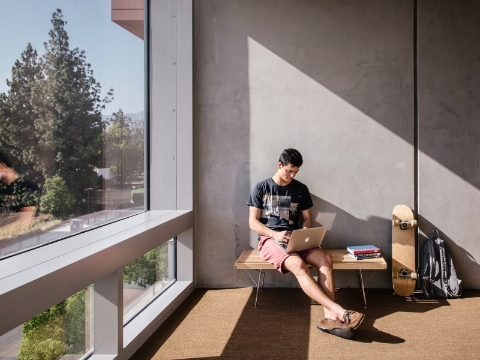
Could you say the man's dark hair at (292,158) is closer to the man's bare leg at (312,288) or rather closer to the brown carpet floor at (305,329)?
the man's bare leg at (312,288)

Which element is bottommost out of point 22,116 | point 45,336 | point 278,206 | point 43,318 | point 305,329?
point 305,329

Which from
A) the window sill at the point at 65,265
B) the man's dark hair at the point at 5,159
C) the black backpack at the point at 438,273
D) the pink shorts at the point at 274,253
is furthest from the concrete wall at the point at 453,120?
the man's dark hair at the point at 5,159

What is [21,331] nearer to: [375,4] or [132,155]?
[132,155]

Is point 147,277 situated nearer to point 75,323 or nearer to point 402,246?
point 75,323

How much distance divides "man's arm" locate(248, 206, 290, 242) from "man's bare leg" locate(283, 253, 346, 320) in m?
0.21

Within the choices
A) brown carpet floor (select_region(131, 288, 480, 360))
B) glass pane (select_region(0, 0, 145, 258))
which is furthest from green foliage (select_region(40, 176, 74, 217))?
brown carpet floor (select_region(131, 288, 480, 360))

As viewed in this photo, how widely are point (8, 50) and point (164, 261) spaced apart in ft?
8.39

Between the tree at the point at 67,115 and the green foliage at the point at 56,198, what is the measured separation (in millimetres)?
45

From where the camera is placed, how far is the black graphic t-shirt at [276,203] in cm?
422

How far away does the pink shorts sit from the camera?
12.5 feet

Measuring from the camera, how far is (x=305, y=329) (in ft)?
11.2

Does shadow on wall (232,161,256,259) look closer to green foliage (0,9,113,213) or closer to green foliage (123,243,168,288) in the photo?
green foliage (123,243,168,288)

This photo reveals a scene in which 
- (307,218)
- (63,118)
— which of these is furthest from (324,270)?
(63,118)

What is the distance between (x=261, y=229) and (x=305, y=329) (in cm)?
101
